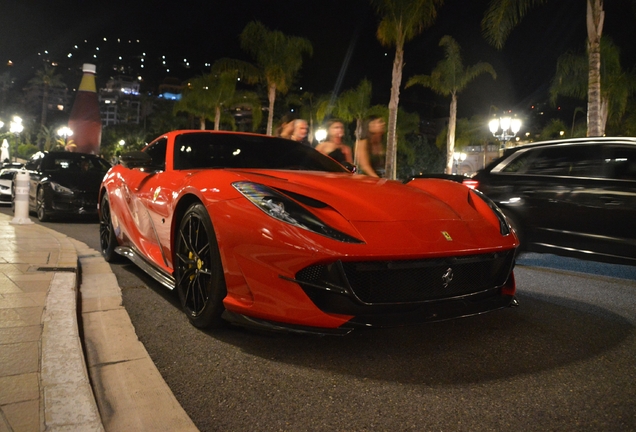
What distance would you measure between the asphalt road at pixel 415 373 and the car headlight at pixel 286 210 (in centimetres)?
66

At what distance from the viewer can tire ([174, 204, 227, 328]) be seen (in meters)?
2.85

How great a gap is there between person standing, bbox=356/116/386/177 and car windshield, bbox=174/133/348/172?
1636 millimetres

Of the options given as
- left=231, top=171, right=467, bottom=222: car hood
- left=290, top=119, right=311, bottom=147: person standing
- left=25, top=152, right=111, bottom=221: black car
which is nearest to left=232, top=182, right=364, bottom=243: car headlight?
left=231, top=171, right=467, bottom=222: car hood

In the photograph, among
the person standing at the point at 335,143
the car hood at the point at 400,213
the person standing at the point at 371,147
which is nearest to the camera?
the car hood at the point at 400,213

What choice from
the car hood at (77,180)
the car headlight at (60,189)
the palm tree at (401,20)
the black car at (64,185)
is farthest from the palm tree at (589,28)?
the car headlight at (60,189)

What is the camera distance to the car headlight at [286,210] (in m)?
2.52

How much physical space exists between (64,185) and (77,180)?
279 mm

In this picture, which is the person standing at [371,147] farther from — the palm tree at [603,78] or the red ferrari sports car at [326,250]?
the palm tree at [603,78]

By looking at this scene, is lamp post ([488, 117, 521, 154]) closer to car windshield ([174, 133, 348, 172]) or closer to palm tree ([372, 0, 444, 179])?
palm tree ([372, 0, 444, 179])

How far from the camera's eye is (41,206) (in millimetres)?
9383

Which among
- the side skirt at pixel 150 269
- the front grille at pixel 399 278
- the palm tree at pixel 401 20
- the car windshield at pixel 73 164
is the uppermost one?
the palm tree at pixel 401 20

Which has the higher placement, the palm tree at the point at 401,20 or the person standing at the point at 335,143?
the palm tree at the point at 401,20

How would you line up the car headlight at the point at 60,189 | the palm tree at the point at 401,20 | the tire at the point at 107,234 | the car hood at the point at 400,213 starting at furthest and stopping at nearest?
the palm tree at the point at 401,20, the car headlight at the point at 60,189, the tire at the point at 107,234, the car hood at the point at 400,213

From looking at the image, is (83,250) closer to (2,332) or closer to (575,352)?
(2,332)
